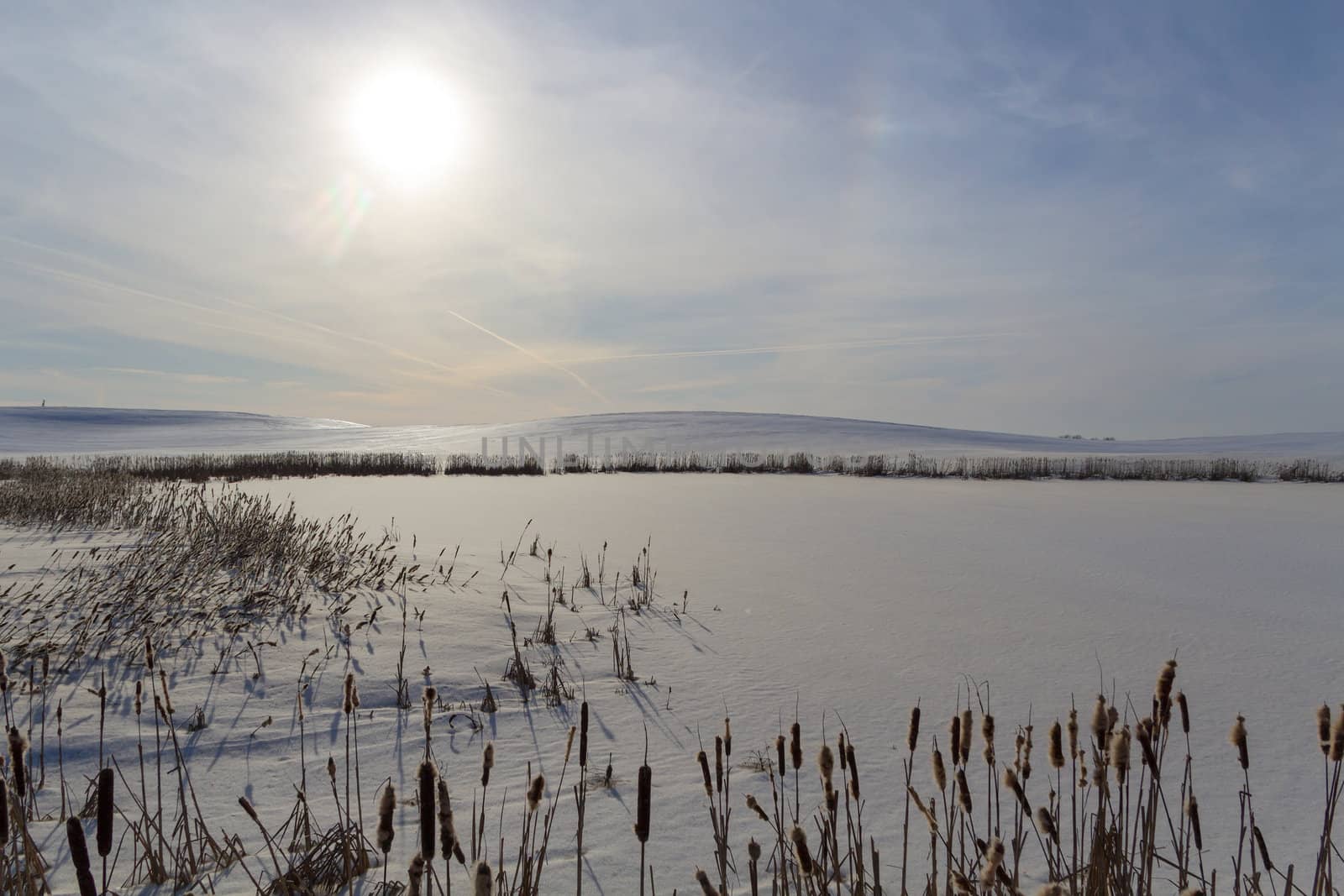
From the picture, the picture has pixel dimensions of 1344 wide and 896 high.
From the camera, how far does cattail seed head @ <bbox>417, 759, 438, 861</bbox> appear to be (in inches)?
34.6

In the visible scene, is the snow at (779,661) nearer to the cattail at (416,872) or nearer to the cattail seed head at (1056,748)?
the cattail seed head at (1056,748)

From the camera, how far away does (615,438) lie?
36.8 metres

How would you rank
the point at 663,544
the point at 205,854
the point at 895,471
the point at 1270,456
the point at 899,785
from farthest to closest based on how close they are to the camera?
the point at 1270,456
the point at 895,471
the point at 663,544
the point at 899,785
the point at 205,854

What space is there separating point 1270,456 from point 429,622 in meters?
36.1

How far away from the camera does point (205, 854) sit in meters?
2.02

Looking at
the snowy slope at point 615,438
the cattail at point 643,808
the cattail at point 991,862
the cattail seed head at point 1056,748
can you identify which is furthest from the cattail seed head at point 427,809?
the snowy slope at point 615,438

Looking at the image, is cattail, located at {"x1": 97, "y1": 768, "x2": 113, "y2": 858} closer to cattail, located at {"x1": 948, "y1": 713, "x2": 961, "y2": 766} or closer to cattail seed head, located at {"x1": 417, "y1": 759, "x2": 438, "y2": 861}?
cattail seed head, located at {"x1": 417, "y1": 759, "x2": 438, "y2": 861}

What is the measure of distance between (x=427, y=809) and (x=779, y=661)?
3.11 metres

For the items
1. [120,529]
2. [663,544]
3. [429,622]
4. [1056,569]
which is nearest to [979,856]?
[429,622]

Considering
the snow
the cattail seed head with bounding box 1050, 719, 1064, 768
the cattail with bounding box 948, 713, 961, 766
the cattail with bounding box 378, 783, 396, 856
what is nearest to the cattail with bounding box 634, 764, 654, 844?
the cattail with bounding box 378, 783, 396, 856

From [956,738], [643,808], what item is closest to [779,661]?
[956,738]

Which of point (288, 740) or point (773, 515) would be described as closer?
point (288, 740)

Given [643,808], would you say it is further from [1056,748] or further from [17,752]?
[17,752]

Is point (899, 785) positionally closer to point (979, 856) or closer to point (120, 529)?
point (979, 856)
